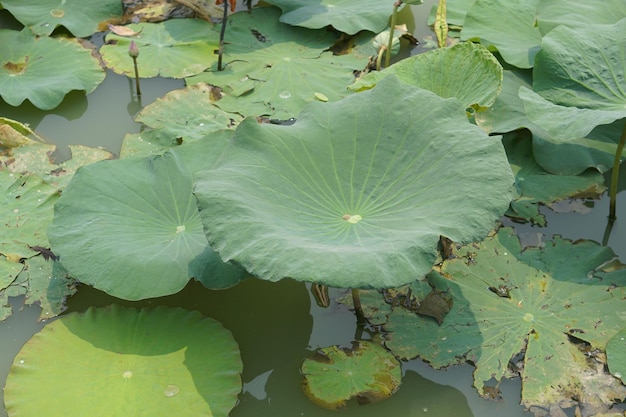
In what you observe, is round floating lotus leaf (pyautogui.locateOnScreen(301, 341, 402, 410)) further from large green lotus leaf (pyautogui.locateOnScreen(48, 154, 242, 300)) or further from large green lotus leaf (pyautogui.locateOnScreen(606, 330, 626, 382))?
large green lotus leaf (pyautogui.locateOnScreen(606, 330, 626, 382))

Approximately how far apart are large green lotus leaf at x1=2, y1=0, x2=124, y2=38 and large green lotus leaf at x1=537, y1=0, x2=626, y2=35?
2266 mm

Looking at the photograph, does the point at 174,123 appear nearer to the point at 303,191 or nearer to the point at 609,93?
the point at 303,191

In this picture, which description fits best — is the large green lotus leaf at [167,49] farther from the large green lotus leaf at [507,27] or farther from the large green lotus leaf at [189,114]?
the large green lotus leaf at [507,27]

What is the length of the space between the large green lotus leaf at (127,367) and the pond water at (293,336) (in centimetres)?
10

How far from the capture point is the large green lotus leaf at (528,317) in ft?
8.55

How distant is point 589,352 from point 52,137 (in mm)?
2527

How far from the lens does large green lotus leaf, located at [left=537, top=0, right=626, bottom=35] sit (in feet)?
12.0

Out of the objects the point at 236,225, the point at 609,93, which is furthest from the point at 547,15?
the point at 236,225

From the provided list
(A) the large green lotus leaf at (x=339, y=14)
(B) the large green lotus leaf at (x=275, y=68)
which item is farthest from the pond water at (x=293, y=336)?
(A) the large green lotus leaf at (x=339, y=14)

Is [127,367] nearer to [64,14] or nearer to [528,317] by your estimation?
[528,317]

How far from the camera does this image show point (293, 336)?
111 inches

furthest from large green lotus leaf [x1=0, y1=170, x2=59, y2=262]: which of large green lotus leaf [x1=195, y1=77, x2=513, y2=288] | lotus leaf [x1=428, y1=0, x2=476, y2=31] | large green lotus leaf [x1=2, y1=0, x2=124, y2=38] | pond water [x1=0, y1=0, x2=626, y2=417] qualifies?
lotus leaf [x1=428, y1=0, x2=476, y2=31]

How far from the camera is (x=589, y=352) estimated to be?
2.66 m

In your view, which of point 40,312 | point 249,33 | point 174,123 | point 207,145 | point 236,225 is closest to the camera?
point 236,225
